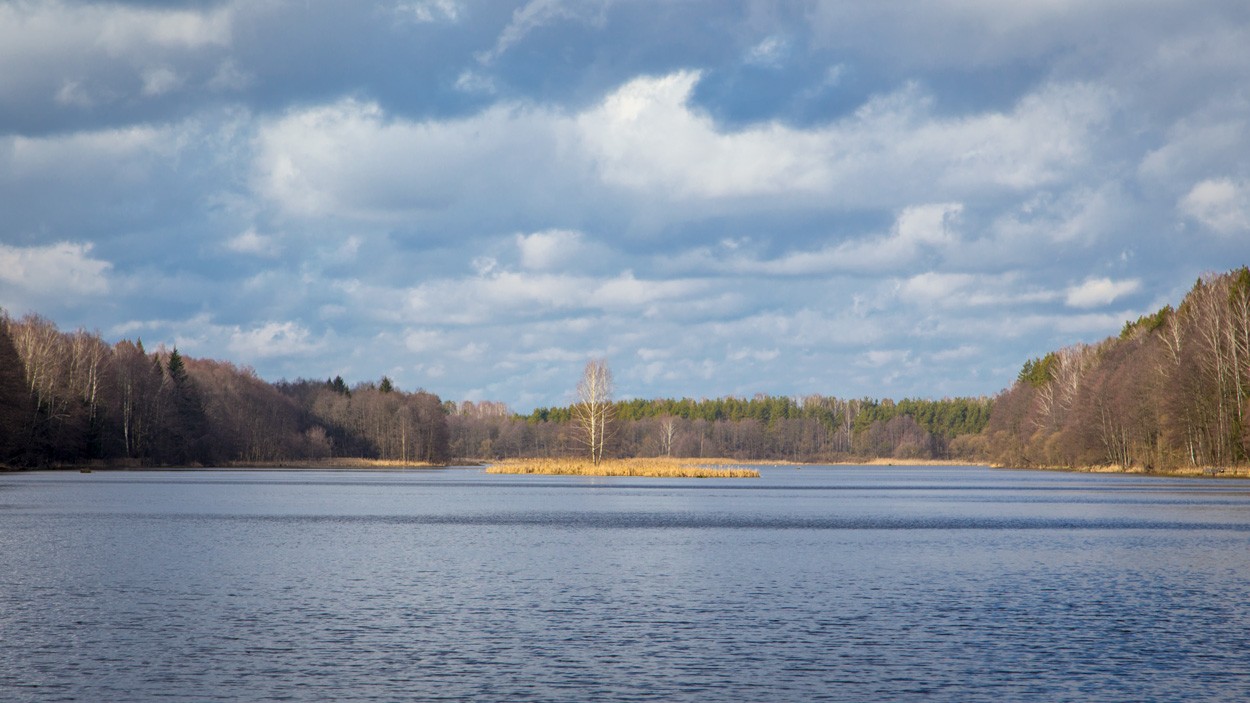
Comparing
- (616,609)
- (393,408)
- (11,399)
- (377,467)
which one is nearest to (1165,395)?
(616,609)

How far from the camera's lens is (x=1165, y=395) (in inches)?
3812

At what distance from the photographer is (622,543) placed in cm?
3956

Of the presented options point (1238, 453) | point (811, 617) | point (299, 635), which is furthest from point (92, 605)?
point (1238, 453)

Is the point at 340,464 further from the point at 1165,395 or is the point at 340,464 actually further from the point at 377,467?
the point at 1165,395

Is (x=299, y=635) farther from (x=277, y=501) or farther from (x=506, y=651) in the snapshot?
(x=277, y=501)

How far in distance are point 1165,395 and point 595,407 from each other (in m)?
49.9

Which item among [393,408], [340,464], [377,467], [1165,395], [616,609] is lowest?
[616,609]

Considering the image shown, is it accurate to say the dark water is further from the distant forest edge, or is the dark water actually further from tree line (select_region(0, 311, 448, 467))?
tree line (select_region(0, 311, 448, 467))

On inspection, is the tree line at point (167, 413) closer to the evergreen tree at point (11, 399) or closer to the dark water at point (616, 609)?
the evergreen tree at point (11, 399)

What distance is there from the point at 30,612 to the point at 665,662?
13.6 m

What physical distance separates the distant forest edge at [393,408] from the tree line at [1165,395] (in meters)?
0.18

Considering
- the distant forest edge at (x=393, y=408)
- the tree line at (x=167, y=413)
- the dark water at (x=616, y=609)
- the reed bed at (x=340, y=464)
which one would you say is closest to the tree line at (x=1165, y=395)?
the distant forest edge at (x=393, y=408)

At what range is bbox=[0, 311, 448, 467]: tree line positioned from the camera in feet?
360

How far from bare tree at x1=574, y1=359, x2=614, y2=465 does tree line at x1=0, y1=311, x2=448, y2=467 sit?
159 feet
